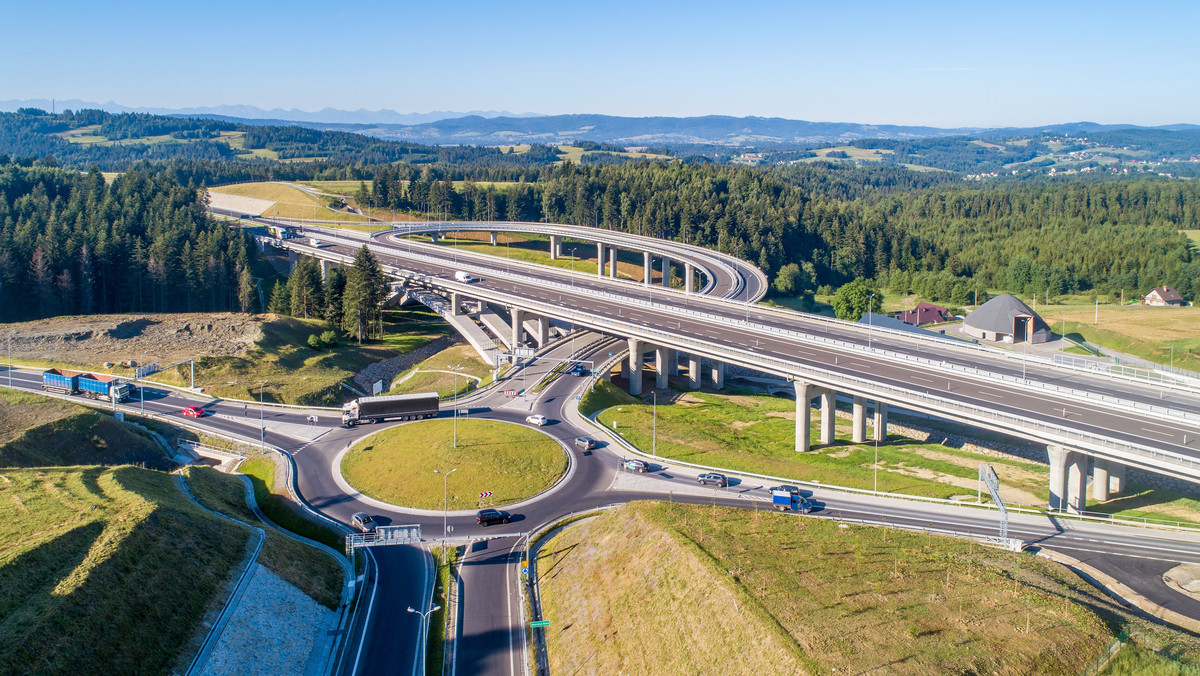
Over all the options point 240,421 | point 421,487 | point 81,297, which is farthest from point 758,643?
point 81,297

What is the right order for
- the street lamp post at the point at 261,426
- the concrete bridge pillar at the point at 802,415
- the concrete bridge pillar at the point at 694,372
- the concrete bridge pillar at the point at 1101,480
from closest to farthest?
the concrete bridge pillar at the point at 1101,480 < the street lamp post at the point at 261,426 < the concrete bridge pillar at the point at 802,415 < the concrete bridge pillar at the point at 694,372

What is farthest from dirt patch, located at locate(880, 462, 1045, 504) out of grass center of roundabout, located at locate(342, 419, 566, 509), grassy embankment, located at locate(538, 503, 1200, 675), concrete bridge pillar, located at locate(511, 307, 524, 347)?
concrete bridge pillar, located at locate(511, 307, 524, 347)

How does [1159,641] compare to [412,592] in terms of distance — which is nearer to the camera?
[1159,641]

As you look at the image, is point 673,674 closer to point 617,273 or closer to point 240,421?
point 240,421

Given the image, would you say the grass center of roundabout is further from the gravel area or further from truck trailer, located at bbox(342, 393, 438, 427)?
the gravel area

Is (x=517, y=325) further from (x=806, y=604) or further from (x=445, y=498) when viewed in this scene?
(x=806, y=604)

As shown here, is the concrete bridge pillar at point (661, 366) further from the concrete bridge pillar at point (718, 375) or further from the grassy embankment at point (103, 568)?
the grassy embankment at point (103, 568)

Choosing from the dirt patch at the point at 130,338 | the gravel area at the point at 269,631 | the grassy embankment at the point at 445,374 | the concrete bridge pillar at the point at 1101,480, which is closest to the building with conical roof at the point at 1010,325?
the concrete bridge pillar at the point at 1101,480
